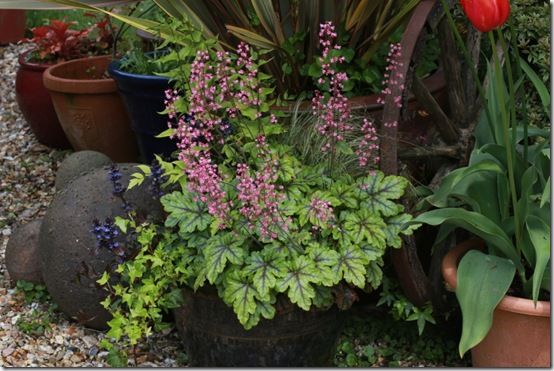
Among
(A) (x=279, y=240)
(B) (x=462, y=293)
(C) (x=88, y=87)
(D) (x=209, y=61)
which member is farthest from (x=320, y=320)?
(C) (x=88, y=87)

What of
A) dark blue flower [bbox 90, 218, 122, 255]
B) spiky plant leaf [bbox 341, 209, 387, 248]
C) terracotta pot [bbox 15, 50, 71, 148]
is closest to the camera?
spiky plant leaf [bbox 341, 209, 387, 248]

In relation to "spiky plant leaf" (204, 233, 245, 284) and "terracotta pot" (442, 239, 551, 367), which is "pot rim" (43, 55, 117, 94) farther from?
"terracotta pot" (442, 239, 551, 367)

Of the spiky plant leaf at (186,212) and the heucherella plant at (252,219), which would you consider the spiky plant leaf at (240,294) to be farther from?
the spiky plant leaf at (186,212)

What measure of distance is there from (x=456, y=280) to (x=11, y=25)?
4.48m

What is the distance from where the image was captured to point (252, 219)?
252 centimetres

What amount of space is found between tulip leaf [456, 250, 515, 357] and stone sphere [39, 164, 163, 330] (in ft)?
3.36

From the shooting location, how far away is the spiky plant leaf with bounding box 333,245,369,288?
8.14ft

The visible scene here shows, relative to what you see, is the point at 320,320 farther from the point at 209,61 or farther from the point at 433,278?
the point at 209,61

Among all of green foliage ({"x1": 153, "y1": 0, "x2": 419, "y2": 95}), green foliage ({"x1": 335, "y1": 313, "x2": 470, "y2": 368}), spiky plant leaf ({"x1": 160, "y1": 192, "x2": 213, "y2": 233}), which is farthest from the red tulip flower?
green foliage ({"x1": 335, "y1": 313, "x2": 470, "y2": 368})

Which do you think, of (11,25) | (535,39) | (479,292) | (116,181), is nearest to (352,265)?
(479,292)

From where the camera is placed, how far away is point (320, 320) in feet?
8.70

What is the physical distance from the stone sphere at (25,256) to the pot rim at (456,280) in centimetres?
150

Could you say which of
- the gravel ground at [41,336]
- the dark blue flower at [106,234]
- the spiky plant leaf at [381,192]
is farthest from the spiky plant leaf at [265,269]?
the gravel ground at [41,336]

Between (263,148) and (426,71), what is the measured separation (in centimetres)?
79
